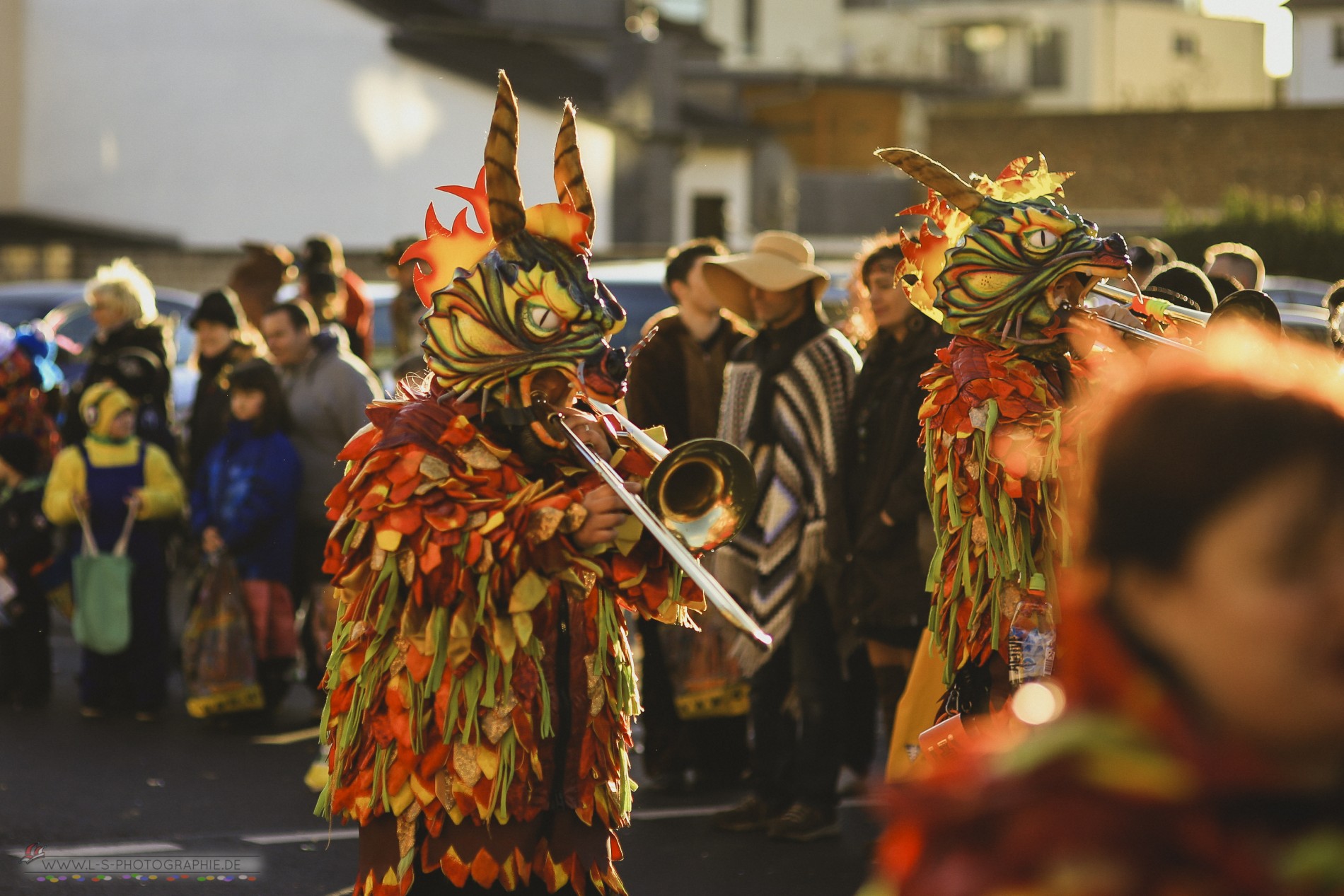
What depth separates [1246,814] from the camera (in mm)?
1532

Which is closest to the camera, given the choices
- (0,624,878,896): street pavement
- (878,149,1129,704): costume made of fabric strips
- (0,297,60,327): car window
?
(878,149,1129,704): costume made of fabric strips

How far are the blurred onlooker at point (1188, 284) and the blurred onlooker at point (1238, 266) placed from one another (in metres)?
1.18

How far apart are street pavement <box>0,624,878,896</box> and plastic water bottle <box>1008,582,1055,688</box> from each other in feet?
4.79

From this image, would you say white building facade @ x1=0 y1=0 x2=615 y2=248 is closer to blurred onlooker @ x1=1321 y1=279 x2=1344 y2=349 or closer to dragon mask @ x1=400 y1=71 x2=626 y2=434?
blurred onlooker @ x1=1321 y1=279 x2=1344 y2=349

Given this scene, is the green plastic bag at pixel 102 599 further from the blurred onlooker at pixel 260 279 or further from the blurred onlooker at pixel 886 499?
the blurred onlooker at pixel 886 499

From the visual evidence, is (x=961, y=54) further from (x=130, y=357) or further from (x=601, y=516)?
(x=601, y=516)

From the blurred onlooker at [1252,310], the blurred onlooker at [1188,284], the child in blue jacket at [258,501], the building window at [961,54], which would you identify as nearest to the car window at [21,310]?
the child in blue jacket at [258,501]

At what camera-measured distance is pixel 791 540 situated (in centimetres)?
596

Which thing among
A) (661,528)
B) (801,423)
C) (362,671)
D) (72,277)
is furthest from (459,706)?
(72,277)

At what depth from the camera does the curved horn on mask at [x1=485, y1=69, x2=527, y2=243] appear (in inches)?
141

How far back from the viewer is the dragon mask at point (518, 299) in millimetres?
3564

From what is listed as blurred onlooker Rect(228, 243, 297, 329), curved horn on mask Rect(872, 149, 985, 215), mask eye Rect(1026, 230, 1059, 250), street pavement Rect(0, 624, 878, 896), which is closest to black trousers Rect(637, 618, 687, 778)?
street pavement Rect(0, 624, 878, 896)

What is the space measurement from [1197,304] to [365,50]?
19.4 metres

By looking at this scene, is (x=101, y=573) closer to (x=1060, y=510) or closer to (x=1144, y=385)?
(x=1060, y=510)
